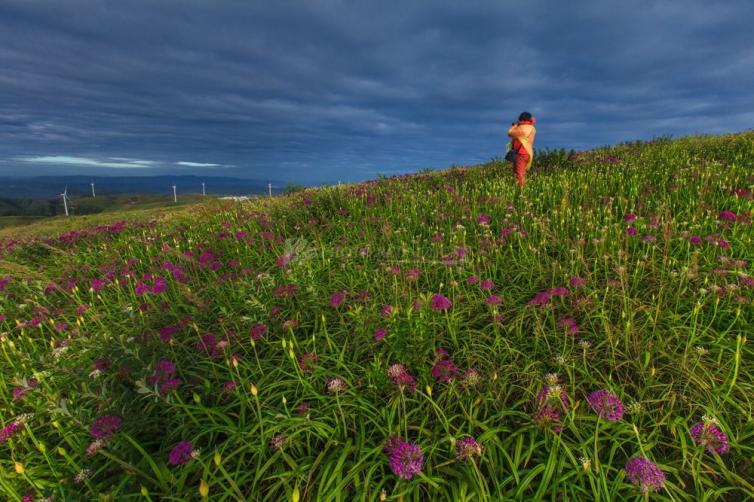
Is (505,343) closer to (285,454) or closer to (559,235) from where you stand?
(285,454)

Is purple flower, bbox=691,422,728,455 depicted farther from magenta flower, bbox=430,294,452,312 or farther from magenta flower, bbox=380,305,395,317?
magenta flower, bbox=380,305,395,317

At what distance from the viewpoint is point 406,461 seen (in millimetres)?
2035

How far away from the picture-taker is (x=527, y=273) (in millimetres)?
4746

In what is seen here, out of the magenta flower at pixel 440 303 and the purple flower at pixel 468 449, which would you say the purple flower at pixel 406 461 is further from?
the magenta flower at pixel 440 303

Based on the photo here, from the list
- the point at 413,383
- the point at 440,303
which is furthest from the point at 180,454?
the point at 440,303

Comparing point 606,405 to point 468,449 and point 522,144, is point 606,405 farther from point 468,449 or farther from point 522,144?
point 522,144

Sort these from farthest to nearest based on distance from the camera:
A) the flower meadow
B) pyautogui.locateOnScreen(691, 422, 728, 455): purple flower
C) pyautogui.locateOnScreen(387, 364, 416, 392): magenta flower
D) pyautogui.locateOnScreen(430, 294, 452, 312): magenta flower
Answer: pyautogui.locateOnScreen(430, 294, 452, 312): magenta flower
pyautogui.locateOnScreen(387, 364, 416, 392): magenta flower
the flower meadow
pyautogui.locateOnScreen(691, 422, 728, 455): purple flower

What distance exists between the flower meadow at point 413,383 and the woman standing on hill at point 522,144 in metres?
4.36

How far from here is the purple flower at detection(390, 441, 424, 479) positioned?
200 cm

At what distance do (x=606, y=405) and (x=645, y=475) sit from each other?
0.45 m

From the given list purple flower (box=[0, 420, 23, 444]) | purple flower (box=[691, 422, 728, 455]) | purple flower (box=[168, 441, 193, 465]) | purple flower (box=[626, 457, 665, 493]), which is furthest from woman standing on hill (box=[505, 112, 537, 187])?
purple flower (box=[0, 420, 23, 444])

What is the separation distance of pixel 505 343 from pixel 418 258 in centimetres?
210

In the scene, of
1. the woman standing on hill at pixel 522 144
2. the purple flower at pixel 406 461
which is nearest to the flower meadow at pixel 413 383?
the purple flower at pixel 406 461

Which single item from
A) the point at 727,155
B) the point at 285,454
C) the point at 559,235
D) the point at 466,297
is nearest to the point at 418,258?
the point at 466,297
